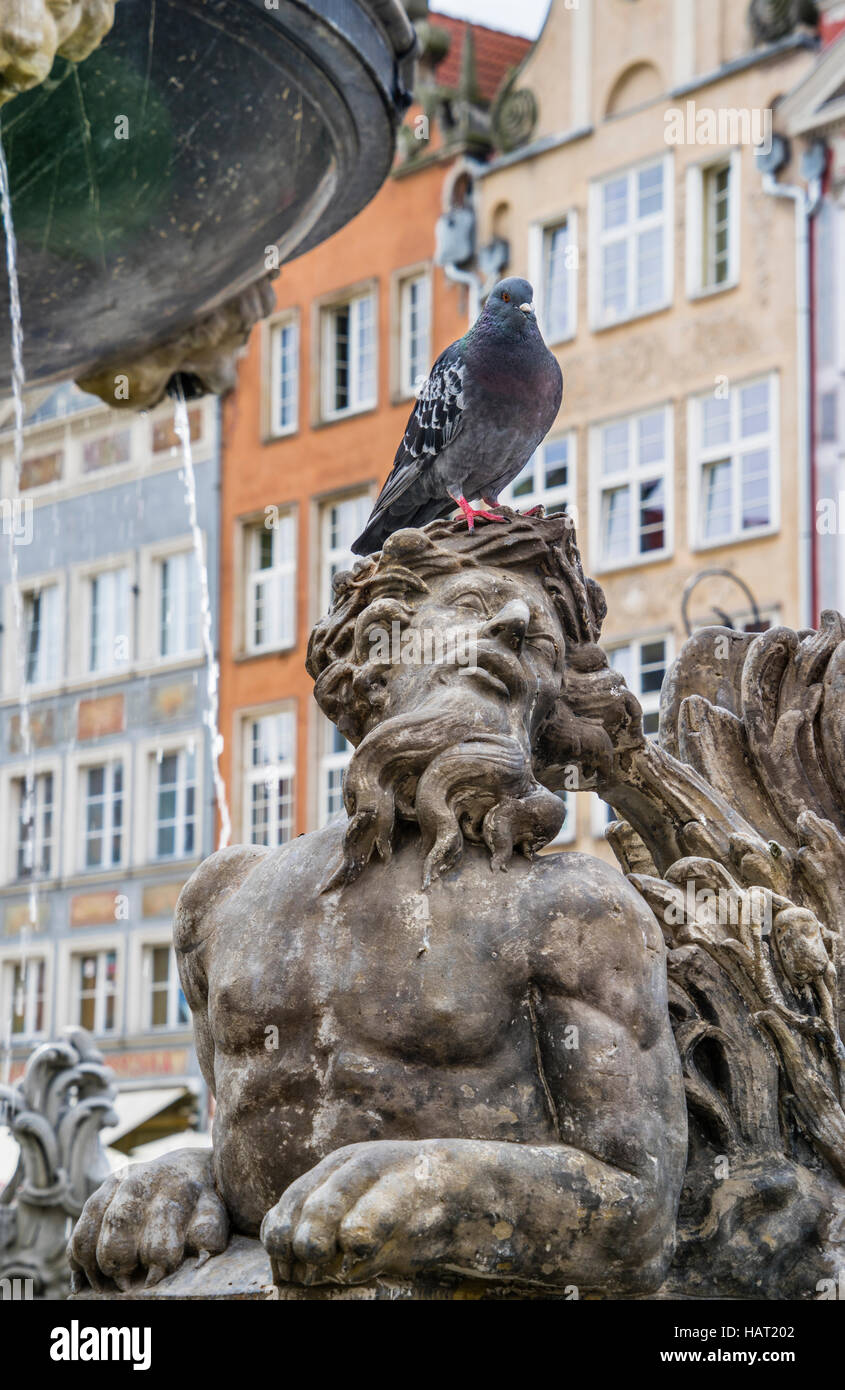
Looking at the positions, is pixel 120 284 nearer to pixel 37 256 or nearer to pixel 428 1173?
pixel 37 256

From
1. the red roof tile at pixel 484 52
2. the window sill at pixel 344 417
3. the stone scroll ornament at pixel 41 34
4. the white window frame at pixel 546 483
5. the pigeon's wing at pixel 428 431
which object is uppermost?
the red roof tile at pixel 484 52

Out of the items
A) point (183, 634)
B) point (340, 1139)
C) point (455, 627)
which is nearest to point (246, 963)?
point (340, 1139)

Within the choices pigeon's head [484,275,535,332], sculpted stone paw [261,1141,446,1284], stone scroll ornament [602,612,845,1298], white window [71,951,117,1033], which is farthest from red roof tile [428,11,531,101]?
sculpted stone paw [261,1141,446,1284]

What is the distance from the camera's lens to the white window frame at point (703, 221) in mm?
25250

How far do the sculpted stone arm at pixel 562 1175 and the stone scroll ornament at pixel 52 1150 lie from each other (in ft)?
25.4

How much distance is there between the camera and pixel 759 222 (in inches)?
979

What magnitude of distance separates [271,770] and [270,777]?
148mm

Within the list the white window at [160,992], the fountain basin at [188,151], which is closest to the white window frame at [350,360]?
the white window at [160,992]

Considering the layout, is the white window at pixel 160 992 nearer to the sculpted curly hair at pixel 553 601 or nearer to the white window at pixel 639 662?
the white window at pixel 639 662

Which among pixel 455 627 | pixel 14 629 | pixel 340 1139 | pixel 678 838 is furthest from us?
pixel 14 629

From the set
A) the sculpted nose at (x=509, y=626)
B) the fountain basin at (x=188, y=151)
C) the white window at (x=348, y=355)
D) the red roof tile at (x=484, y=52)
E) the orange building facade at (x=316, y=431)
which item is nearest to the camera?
the sculpted nose at (x=509, y=626)

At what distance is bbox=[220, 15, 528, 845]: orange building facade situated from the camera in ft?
94.0

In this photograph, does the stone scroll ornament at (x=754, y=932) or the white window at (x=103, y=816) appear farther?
the white window at (x=103, y=816)

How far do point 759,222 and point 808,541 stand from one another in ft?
11.7
